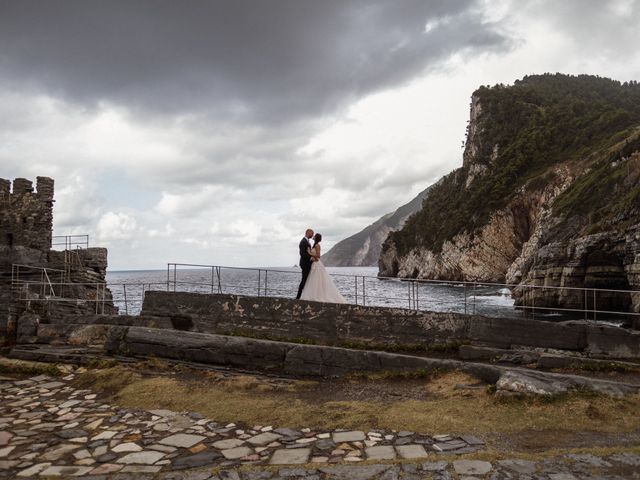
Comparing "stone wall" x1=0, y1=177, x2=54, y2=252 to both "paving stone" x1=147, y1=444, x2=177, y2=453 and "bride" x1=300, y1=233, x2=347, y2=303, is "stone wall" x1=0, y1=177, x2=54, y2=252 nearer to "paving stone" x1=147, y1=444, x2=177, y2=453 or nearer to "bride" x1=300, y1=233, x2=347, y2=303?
"bride" x1=300, y1=233, x2=347, y2=303

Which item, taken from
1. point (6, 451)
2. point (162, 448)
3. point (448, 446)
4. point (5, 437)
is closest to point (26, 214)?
point (5, 437)

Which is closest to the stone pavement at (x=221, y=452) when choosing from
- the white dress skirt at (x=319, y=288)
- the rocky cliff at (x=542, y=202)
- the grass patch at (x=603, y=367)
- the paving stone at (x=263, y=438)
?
the paving stone at (x=263, y=438)

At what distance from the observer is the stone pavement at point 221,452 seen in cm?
385

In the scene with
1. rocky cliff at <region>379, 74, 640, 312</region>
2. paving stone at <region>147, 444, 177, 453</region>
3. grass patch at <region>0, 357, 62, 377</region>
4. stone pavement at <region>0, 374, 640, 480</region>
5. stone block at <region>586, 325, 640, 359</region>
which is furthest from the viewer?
rocky cliff at <region>379, 74, 640, 312</region>

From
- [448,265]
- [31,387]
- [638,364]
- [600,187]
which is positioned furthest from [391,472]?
[448,265]

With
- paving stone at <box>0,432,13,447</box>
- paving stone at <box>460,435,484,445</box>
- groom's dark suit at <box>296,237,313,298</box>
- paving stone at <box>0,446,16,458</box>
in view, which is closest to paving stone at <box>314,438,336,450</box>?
paving stone at <box>460,435,484,445</box>

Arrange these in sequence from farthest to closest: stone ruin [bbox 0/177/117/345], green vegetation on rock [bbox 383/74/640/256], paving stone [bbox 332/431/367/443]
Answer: green vegetation on rock [bbox 383/74/640/256] < stone ruin [bbox 0/177/117/345] < paving stone [bbox 332/431/367/443]

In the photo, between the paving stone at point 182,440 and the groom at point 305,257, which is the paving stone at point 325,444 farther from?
the groom at point 305,257

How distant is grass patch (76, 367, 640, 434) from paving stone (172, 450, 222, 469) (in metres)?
0.98

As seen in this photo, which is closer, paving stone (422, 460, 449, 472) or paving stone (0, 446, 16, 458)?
paving stone (422, 460, 449, 472)

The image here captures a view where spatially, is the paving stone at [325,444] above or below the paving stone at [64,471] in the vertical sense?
above

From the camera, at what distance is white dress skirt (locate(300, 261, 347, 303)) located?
9891 mm

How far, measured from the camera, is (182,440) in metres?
4.89

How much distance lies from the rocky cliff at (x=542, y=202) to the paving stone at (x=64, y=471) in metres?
14.1
